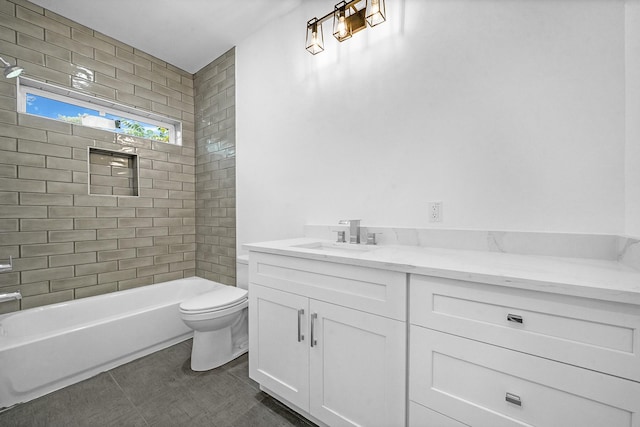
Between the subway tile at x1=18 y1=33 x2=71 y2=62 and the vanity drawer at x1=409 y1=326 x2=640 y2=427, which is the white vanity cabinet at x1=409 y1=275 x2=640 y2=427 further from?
the subway tile at x1=18 y1=33 x2=71 y2=62

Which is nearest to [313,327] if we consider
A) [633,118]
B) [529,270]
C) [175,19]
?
[529,270]

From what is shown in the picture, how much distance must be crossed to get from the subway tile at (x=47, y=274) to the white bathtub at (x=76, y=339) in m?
0.22

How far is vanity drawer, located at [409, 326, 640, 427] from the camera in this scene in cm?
69

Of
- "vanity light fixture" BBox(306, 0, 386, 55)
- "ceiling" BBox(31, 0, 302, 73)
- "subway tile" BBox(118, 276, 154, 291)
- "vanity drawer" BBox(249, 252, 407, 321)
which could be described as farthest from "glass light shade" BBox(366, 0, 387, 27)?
"subway tile" BBox(118, 276, 154, 291)

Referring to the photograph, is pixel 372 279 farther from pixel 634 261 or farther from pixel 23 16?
pixel 23 16

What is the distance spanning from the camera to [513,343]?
2.60 ft

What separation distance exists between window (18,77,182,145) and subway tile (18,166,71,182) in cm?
45

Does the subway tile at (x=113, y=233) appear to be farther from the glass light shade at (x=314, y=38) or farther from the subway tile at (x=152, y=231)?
the glass light shade at (x=314, y=38)

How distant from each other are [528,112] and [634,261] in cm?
73

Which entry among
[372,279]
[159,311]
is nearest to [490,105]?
[372,279]

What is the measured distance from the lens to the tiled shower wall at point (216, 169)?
2.65m

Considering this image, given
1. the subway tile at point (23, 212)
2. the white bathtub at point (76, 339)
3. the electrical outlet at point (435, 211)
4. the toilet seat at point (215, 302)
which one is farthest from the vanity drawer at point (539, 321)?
the subway tile at point (23, 212)

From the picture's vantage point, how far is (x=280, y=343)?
1397mm

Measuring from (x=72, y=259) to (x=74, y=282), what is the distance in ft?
0.65
